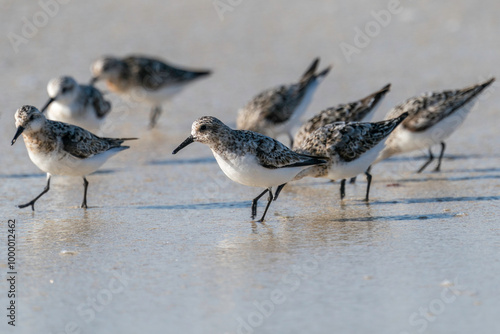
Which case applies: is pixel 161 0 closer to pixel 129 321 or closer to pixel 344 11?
pixel 344 11


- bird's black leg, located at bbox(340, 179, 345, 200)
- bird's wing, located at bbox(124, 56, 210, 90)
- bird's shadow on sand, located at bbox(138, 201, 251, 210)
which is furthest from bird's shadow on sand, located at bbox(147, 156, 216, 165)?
bird's wing, located at bbox(124, 56, 210, 90)

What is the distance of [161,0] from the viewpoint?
669 inches

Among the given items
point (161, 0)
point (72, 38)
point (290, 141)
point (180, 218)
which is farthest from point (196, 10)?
point (180, 218)

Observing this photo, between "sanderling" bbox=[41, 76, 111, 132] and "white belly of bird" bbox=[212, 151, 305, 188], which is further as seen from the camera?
"sanderling" bbox=[41, 76, 111, 132]

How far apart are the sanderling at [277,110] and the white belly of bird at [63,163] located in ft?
10.3

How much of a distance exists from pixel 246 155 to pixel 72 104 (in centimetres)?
447

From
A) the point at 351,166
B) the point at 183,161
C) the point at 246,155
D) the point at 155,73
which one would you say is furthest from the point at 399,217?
the point at 155,73

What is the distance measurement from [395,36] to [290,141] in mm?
4912

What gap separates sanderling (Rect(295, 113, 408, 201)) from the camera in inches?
303

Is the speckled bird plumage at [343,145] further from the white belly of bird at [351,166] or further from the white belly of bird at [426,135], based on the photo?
the white belly of bird at [426,135]

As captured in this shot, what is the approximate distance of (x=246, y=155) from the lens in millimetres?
7020

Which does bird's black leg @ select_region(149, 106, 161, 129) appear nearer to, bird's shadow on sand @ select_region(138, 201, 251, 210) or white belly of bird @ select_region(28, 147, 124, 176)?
white belly of bird @ select_region(28, 147, 124, 176)

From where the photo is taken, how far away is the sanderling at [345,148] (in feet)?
25.2

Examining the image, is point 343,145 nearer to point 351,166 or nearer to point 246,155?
point 351,166
